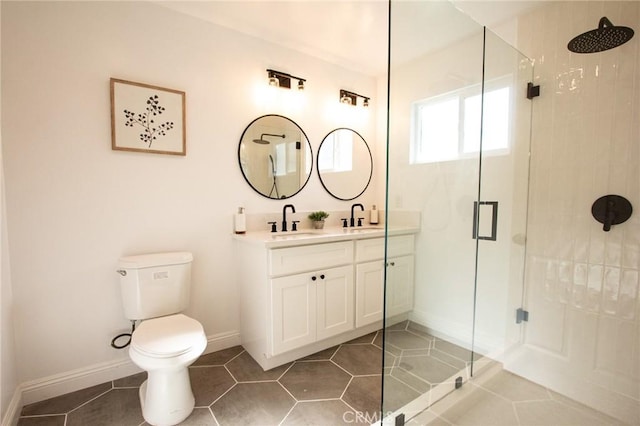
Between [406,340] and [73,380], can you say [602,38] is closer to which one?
[406,340]

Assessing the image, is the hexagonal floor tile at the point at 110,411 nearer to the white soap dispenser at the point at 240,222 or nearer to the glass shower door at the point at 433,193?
the white soap dispenser at the point at 240,222

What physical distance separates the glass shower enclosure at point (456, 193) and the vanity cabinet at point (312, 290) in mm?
214

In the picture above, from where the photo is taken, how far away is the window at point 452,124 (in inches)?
71.6

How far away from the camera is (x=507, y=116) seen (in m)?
1.98

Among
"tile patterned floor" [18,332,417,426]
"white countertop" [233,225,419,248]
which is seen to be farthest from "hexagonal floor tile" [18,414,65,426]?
"white countertop" [233,225,419,248]

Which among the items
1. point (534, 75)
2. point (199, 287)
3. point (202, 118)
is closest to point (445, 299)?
point (534, 75)

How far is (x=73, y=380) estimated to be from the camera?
1763mm

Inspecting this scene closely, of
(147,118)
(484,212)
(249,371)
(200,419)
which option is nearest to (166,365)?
(200,419)

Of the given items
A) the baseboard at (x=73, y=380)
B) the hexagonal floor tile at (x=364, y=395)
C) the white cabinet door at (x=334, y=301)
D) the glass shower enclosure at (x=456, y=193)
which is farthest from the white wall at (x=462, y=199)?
the baseboard at (x=73, y=380)

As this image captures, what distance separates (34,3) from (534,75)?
3041 mm

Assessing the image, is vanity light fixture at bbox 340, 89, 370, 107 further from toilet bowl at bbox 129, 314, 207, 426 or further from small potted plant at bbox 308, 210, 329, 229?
toilet bowl at bbox 129, 314, 207, 426

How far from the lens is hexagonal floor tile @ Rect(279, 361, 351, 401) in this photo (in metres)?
1.75

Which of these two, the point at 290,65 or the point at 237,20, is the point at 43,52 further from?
the point at 290,65
